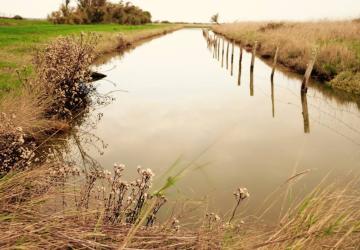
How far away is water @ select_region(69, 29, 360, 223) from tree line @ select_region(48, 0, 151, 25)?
53280 millimetres

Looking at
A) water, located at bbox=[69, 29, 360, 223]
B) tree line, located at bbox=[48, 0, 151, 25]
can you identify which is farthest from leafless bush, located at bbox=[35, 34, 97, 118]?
tree line, located at bbox=[48, 0, 151, 25]

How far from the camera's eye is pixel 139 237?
2.94 meters

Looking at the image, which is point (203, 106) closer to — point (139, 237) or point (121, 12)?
point (139, 237)

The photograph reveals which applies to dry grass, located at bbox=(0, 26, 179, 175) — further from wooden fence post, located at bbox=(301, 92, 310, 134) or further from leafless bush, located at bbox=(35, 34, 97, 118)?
wooden fence post, located at bbox=(301, 92, 310, 134)

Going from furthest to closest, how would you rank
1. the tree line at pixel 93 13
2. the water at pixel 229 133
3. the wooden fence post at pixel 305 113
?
the tree line at pixel 93 13, the wooden fence post at pixel 305 113, the water at pixel 229 133

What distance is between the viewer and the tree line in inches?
2650

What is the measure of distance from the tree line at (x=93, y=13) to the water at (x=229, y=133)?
53280 millimetres

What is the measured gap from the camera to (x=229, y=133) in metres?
9.90

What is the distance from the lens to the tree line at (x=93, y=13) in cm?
6731

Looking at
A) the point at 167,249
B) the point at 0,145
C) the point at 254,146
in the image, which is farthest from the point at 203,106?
the point at 167,249

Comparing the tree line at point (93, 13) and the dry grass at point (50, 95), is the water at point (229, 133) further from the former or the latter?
the tree line at point (93, 13)

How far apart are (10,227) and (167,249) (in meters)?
1.08

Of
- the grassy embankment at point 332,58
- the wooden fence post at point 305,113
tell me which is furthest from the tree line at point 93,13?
the wooden fence post at point 305,113

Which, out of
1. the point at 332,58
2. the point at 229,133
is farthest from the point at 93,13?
the point at 229,133
